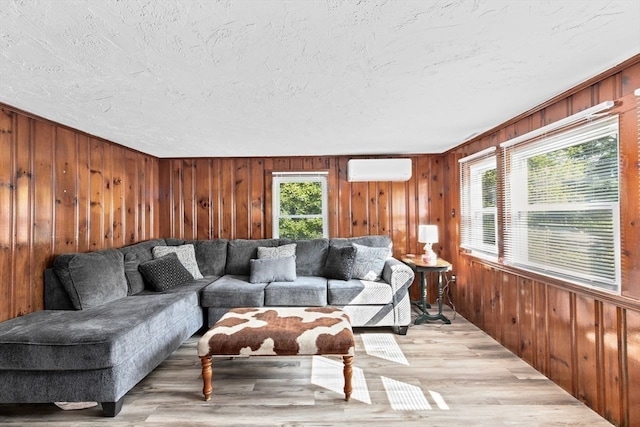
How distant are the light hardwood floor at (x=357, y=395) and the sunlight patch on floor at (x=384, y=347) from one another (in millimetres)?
20

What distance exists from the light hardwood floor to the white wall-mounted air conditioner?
2224mm

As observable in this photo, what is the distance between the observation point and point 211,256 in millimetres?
4047

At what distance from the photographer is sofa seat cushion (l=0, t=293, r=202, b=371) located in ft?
6.31

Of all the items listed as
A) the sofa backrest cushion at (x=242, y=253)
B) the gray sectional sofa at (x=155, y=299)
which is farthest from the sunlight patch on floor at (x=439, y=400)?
the sofa backrest cushion at (x=242, y=253)

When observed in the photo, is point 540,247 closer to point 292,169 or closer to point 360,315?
point 360,315

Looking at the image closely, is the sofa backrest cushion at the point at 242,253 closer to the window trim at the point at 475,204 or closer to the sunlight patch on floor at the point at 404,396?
the sunlight patch on floor at the point at 404,396

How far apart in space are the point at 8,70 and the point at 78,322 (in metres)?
1.65

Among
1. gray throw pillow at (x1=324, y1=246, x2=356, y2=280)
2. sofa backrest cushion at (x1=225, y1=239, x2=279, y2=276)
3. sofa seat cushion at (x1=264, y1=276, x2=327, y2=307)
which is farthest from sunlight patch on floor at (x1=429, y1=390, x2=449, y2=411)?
sofa backrest cushion at (x1=225, y1=239, x2=279, y2=276)

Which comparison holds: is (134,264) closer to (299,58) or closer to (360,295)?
(360,295)

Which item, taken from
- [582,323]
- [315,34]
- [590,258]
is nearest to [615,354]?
[582,323]

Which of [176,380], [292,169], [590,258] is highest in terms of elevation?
[292,169]

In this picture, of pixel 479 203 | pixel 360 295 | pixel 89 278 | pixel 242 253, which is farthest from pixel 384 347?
pixel 89 278

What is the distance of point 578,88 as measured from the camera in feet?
6.83

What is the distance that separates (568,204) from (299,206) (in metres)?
3.09
